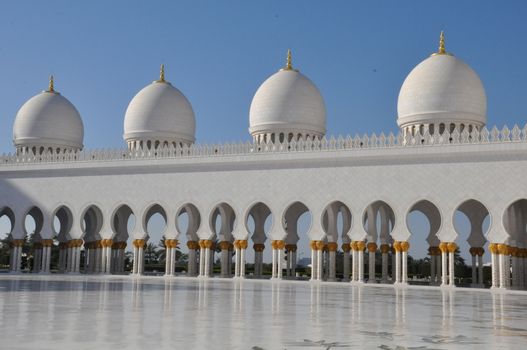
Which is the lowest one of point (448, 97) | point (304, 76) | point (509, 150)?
point (509, 150)

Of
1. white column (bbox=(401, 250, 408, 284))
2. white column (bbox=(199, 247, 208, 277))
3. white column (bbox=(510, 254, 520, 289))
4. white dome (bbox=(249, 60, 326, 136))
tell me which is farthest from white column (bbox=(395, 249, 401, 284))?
white dome (bbox=(249, 60, 326, 136))

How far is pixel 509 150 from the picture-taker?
17.4 meters

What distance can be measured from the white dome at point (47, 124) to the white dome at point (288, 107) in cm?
751

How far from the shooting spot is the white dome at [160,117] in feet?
80.4

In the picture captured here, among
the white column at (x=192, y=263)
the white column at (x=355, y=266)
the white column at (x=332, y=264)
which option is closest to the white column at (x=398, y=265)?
the white column at (x=355, y=266)

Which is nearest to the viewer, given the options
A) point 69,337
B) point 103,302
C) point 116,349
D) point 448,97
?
point 116,349

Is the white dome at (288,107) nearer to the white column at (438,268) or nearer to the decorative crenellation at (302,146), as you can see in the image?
the decorative crenellation at (302,146)

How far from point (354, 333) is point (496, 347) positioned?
1093mm

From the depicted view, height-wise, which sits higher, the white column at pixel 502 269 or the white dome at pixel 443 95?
the white dome at pixel 443 95

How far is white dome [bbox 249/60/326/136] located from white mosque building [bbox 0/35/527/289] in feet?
0.16

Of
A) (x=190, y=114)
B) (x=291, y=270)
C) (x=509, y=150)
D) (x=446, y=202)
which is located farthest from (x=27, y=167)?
(x=509, y=150)

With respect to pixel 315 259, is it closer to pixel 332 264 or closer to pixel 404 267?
pixel 332 264

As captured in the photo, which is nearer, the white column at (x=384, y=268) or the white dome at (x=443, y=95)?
the white dome at (x=443, y=95)

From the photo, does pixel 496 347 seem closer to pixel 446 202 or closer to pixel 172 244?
pixel 446 202
